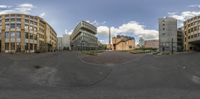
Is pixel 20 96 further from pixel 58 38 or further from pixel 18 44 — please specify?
pixel 58 38

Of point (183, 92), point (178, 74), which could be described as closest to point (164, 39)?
point (178, 74)

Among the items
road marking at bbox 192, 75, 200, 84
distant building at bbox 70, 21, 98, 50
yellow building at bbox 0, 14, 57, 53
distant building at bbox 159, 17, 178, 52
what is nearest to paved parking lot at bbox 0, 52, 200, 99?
road marking at bbox 192, 75, 200, 84

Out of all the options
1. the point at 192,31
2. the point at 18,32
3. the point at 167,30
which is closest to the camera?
the point at 167,30

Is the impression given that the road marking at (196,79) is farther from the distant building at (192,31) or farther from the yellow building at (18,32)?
the distant building at (192,31)

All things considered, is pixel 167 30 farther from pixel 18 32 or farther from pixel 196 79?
pixel 196 79

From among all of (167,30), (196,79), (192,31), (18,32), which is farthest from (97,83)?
(192,31)

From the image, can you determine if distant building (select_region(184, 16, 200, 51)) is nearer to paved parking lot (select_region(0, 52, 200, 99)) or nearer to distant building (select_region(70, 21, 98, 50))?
distant building (select_region(70, 21, 98, 50))

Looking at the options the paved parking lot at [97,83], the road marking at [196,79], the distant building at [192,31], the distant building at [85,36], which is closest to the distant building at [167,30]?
the distant building at [192,31]

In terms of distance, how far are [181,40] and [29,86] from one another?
117 metres

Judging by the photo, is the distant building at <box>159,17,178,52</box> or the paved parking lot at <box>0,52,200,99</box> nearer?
the paved parking lot at <box>0,52,200,99</box>

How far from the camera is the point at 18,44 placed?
82812 mm

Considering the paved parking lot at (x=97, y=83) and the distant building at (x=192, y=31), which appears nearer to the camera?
the paved parking lot at (x=97, y=83)

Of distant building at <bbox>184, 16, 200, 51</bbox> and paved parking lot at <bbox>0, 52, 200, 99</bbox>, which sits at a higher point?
distant building at <bbox>184, 16, 200, 51</bbox>

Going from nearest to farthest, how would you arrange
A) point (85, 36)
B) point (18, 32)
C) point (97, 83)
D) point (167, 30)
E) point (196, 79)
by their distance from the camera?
point (97, 83)
point (196, 79)
point (167, 30)
point (18, 32)
point (85, 36)
